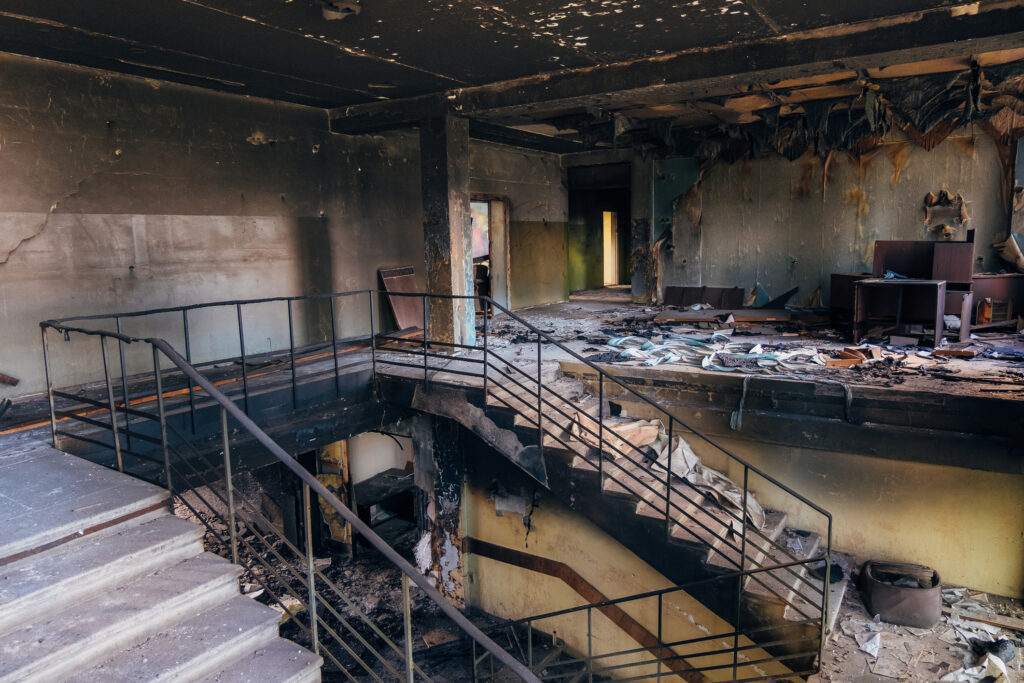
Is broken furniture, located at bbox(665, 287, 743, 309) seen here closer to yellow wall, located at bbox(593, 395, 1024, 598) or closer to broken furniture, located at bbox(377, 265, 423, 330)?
broken furniture, located at bbox(377, 265, 423, 330)

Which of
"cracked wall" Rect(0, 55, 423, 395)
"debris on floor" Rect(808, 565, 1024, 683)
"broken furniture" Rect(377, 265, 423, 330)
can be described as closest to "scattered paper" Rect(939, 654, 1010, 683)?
"debris on floor" Rect(808, 565, 1024, 683)

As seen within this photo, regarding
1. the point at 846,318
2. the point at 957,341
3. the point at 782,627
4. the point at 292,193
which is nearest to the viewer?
the point at 782,627

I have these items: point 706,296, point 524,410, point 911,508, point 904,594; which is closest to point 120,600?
point 524,410

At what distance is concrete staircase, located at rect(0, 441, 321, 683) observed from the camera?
2688mm

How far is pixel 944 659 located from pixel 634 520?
8.55 ft

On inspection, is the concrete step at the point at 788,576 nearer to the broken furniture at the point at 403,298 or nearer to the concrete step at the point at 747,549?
the concrete step at the point at 747,549

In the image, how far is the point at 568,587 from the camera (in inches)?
271

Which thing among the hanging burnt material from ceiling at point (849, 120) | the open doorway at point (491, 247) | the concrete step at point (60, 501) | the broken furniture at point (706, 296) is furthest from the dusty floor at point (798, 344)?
the concrete step at point (60, 501)

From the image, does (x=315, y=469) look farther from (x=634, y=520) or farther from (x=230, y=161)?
(x=634, y=520)

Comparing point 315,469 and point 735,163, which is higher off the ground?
point 735,163

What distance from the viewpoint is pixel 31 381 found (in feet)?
20.3

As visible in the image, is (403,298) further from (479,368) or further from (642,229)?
(642,229)

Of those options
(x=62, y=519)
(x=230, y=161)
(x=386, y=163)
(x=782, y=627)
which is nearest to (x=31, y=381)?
(x=230, y=161)

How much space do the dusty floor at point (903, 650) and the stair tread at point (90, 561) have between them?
4.65 m
